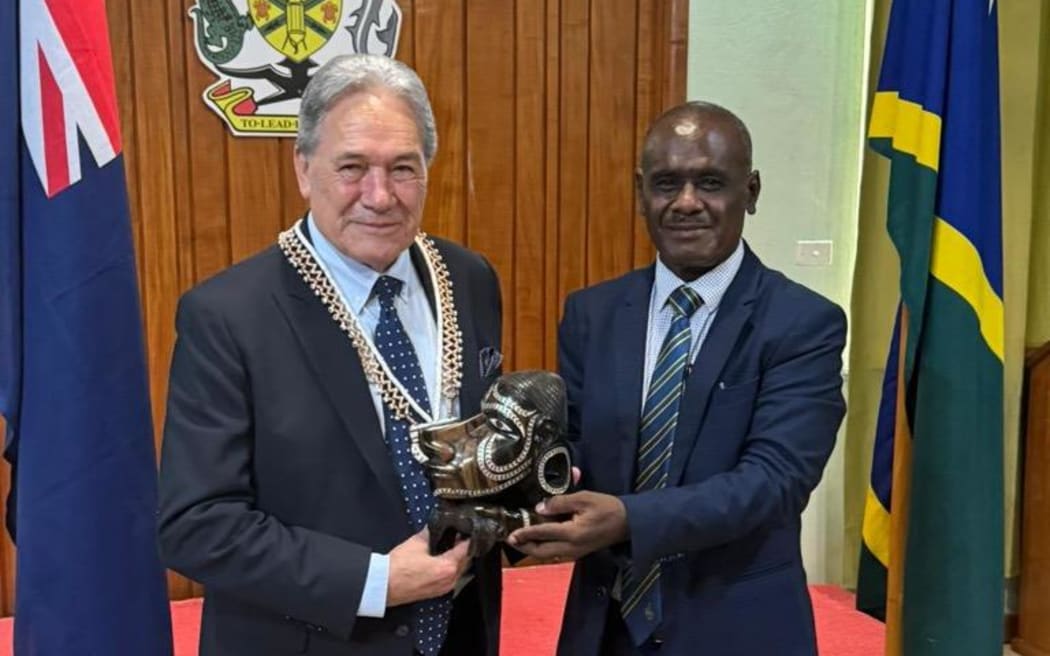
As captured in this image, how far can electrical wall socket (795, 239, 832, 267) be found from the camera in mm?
2990

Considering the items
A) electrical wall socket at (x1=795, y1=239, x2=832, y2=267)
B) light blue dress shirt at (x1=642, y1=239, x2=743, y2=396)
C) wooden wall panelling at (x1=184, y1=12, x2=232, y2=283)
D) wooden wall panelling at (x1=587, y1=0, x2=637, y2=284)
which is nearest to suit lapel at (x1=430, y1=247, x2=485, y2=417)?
light blue dress shirt at (x1=642, y1=239, x2=743, y2=396)

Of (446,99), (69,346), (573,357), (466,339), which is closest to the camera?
(466,339)

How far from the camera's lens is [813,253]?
2.99m

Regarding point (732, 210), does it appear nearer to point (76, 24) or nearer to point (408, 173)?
point (408, 173)

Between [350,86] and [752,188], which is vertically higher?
[350,86]

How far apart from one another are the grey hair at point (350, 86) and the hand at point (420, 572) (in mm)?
496

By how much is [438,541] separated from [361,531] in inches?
4.4

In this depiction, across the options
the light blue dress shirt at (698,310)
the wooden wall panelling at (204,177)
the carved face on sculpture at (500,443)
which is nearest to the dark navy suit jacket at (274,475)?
the carved face on sculpture at (500,443)

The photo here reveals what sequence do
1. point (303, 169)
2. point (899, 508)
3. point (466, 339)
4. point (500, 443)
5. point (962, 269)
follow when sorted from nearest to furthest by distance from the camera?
point (500, 443)
point (303, 169)
point (466, 339)
point (962, 269)
point (899, 508)

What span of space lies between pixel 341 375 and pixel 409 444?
12 cm

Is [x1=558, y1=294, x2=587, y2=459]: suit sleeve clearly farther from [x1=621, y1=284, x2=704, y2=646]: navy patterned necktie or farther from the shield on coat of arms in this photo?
the shield on coat of arms

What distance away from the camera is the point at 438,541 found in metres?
1.15

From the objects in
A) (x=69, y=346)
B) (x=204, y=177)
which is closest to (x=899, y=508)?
(x=69, y=346)

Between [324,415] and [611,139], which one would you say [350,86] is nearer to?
[324,415]
